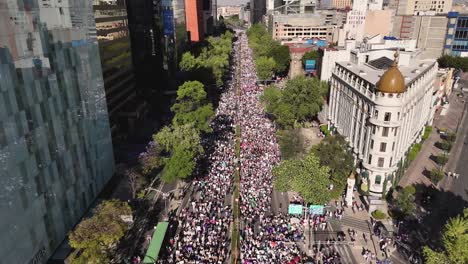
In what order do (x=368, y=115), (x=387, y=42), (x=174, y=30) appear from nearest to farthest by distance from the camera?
(x=368, y=115) → (x=387, y=42) → (x=174, y=30)

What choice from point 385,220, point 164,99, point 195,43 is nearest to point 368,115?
point 385,220

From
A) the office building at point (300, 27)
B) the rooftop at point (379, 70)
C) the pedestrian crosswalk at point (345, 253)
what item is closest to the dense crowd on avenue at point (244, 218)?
the pedestrian crosswalk at point (345, 253)

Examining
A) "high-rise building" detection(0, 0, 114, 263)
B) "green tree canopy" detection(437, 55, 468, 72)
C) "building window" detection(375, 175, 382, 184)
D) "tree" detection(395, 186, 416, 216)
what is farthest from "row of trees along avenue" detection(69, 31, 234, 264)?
"green tree canopy" detection(437, 55, 468, 72)

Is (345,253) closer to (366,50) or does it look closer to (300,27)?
(366,50)

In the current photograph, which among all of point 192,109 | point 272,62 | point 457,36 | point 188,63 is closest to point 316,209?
point 192,109

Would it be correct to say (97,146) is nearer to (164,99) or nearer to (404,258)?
(404,258)

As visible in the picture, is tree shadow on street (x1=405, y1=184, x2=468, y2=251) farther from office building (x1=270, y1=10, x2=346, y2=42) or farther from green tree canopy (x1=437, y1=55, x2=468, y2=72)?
office building (x1=270, y1=10, x2=346, y2=42)
